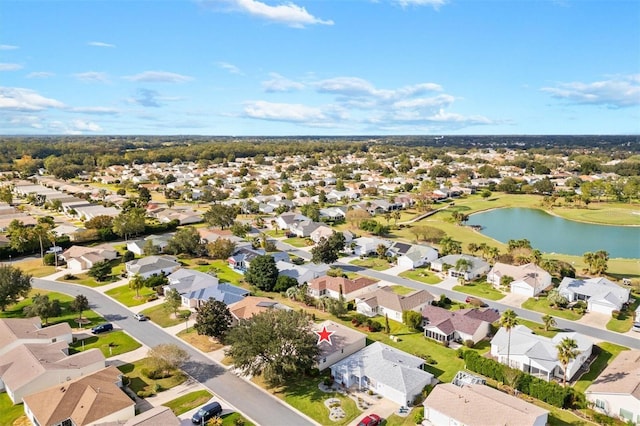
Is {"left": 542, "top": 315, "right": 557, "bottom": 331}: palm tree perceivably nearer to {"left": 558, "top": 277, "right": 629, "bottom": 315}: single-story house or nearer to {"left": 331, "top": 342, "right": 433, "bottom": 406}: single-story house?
{"left": 558, "top": 277, "right": 629, "bottom": 315}: single-story house

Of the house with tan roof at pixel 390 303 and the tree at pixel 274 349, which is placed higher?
the tree at pixel 274 349

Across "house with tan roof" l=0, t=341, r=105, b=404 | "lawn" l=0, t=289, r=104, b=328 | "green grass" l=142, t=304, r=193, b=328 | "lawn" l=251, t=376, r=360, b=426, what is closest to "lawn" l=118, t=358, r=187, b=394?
"house with tan roof" l=0, t=341, r=105, b=404

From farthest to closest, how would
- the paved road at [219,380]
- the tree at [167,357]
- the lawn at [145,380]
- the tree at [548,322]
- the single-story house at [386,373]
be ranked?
the tree at [548,322]
the tree at [167,357]
the lawn at [145,380]
the single-story house at [386,373]
the paved road at [219,380]

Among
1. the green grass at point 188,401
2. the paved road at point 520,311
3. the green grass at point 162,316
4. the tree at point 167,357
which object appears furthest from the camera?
the green grass at point 162,316

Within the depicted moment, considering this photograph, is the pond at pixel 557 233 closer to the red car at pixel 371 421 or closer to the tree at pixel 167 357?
the red car at pixel 371 421

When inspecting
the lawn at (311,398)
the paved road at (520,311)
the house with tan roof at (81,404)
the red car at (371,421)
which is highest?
the house with tan roof at (81,404)

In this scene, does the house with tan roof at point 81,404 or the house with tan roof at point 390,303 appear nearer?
the house with tan roof at point 81,404

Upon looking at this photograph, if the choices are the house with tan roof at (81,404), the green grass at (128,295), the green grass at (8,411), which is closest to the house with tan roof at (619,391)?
the house with tan roof at (81,404)

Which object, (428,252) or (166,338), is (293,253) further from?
(166,338)
